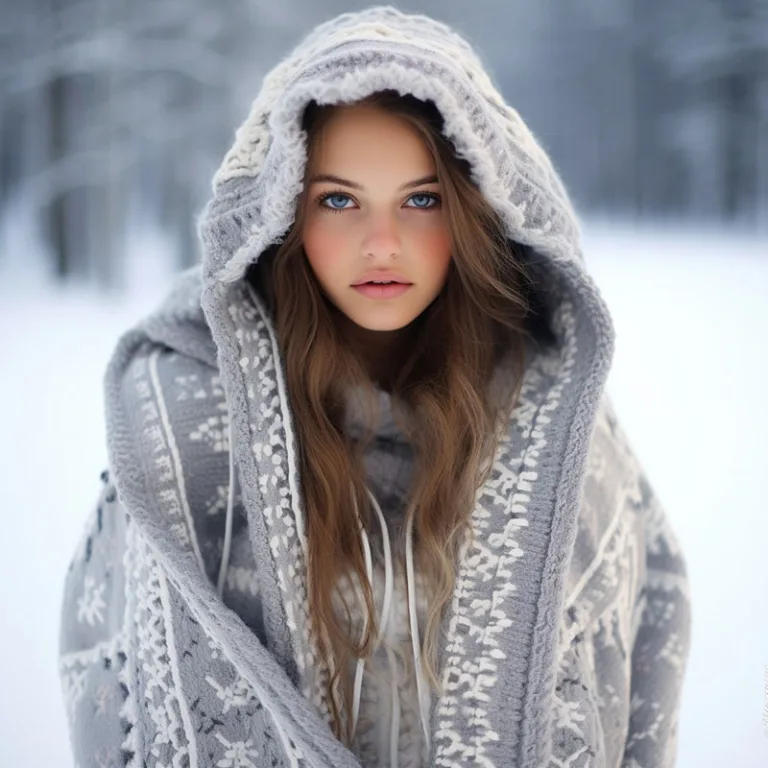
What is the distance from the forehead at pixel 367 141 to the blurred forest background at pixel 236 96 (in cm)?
179

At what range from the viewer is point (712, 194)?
302cm

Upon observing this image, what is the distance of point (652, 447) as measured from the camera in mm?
1735

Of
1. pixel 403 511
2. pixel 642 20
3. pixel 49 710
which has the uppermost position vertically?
pixel 642 20

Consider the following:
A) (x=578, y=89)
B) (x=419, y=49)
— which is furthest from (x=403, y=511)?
(x=578, y=89)

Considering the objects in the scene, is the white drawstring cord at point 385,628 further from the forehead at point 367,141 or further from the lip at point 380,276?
the forehead at point 367,141

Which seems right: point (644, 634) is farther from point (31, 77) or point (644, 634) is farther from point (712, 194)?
point (712, 194)

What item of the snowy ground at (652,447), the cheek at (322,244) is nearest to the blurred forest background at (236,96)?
the snowy ground at (652,447)

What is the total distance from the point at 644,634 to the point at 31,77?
2.22m

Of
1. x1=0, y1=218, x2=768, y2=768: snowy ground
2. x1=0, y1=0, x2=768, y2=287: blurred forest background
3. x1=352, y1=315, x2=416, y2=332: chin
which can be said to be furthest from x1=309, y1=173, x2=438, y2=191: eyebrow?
x1=0, y1=0, x2=768, y2=287: blurred forest background

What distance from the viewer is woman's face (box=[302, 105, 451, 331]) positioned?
2.39ft

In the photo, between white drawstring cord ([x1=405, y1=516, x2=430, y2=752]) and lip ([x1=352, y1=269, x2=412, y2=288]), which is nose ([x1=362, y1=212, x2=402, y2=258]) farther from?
white drawstring cord ([x1=405, y1=516, x2=430, y2=752])

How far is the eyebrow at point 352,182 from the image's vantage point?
73 centimetres

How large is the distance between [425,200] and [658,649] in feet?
1.84

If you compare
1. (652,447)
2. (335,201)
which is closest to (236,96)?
(652,447)
